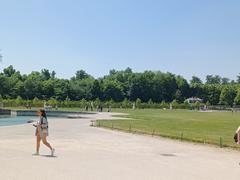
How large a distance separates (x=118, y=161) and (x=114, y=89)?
13641cm

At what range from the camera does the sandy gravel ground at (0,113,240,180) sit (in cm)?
1347

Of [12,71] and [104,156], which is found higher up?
[12,71]

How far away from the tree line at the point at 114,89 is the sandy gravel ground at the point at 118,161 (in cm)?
10862

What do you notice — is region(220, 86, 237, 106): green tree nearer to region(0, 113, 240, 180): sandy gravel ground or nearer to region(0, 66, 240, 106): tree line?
region(0, 66, 240, 106): tree line

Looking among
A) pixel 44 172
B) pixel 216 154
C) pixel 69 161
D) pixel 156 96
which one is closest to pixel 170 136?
pixel 216 154

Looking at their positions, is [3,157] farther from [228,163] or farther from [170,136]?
[170,136]

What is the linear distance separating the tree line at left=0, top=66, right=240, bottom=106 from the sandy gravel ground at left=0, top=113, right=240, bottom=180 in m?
109

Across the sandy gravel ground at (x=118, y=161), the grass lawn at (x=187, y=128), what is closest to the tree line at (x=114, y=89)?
the grass lawn at (x=187, y=128)

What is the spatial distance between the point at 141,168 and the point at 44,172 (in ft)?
10.3

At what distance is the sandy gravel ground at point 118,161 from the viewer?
530 inches

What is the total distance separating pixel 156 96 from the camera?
16338cm

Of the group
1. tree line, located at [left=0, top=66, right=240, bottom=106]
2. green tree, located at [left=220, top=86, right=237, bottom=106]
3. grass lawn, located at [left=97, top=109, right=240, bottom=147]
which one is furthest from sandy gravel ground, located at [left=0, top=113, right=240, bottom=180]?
green tree, located at [left=220, top=86, right=237, bottom=106]

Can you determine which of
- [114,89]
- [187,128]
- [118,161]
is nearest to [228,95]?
[114,89]

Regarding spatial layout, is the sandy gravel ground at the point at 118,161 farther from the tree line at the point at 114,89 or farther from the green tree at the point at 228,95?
the green tree at the point at 228,95
